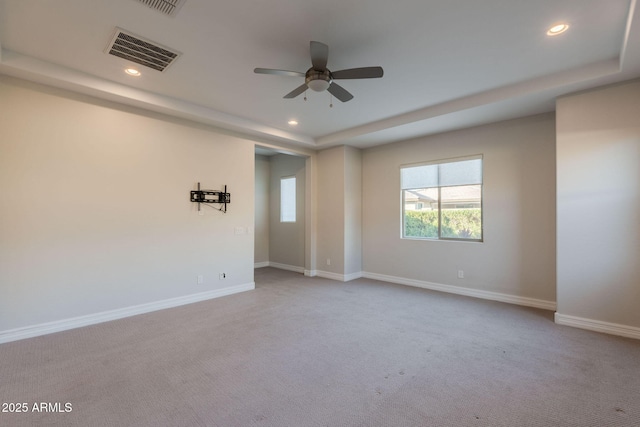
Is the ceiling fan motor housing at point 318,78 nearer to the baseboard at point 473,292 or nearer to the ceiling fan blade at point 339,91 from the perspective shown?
the ceiling fan blade at point 339,91

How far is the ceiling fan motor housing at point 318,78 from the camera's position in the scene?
2.67 metres

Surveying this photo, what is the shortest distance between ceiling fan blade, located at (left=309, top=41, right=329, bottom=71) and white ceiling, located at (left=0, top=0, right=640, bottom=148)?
23 centimetres

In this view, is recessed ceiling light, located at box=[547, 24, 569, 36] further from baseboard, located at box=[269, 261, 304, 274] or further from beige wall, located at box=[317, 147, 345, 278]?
baseboard, located at box=[269, 261, 304, 274]

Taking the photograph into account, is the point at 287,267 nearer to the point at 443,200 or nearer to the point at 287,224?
the point at 287,224

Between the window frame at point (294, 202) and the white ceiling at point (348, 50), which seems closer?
the white ceiling at point (348, 50)

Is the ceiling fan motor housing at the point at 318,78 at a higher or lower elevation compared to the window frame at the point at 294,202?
higher

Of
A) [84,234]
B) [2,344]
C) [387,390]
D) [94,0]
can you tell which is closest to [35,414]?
[2,344]

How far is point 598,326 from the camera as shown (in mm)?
3309

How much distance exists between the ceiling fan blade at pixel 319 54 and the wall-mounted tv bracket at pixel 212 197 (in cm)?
283

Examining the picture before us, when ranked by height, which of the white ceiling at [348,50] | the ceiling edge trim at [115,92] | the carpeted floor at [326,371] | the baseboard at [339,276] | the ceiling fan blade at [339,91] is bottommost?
the carpeted floor at [326,371]

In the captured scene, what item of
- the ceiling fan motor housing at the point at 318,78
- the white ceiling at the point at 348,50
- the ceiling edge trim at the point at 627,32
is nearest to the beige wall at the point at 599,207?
the white ceiling at the point at 348,50

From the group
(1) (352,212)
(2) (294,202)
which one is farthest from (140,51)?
(2) (294,202)

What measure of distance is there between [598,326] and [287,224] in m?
5.82

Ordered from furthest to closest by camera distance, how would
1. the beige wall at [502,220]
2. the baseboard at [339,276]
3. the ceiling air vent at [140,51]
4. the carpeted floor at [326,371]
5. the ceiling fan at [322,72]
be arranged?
1. the baseboard at [339,276]
2. the beige wall at [502,220]
3. the ceiling air vent at [140,51]
4. the ceiling fan at [322,72]
5. the carpeted floor at [326,371]
